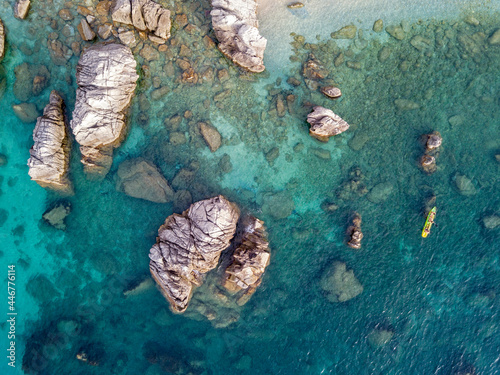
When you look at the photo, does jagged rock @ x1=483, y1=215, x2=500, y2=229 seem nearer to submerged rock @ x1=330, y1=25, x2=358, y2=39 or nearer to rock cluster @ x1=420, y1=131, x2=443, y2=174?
rock cluster @ x1=420, y1=131, x2=443, y2=174

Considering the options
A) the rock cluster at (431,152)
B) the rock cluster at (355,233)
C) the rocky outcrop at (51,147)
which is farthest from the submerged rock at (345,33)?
the rocky outcrop at (51,147)

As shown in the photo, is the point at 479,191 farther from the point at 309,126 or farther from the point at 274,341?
the point at 274,341

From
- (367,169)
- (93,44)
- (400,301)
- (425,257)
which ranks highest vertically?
(93,44)

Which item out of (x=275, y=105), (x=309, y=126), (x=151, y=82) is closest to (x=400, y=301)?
(x=309, y=126)

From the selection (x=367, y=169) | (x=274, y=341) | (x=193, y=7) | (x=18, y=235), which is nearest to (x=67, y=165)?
(x=18, y=235)

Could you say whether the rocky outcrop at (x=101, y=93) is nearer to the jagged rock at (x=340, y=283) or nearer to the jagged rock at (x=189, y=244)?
the jagged rock at (x=189, y=244)

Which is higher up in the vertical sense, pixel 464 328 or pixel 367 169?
pixel 367 169
